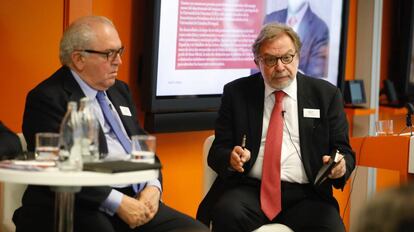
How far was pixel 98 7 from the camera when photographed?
3.93 meters

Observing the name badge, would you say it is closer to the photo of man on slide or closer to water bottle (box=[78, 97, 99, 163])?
water bottle (box=[78, 97, 99, 163])

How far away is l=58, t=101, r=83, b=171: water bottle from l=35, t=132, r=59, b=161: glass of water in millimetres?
60

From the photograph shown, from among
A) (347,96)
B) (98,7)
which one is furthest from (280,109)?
(347,96)

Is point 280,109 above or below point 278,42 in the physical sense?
below

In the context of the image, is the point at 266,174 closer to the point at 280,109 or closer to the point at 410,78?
the point at 280,109

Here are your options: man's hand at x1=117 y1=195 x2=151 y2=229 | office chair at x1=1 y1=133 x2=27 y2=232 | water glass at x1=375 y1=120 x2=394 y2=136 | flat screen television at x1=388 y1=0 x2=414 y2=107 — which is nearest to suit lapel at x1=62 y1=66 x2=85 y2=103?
office chair at x1=1 y1=133 x2=27 y2=232

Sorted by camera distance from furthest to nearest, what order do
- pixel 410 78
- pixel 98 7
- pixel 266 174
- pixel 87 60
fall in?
pixel 410 78
pixel 98 7
pixel 266 174
pixel 87 60

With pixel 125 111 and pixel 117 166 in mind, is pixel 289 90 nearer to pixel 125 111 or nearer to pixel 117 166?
pixel 125 111

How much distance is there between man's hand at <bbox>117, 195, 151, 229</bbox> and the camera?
2908 millimetres

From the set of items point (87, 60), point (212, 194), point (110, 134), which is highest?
point (87, 60)

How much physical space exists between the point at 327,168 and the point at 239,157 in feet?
1.36

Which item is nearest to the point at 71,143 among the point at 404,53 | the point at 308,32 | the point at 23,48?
the point at 23,48

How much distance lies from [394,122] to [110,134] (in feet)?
5.99

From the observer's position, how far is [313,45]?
16.3 feet
